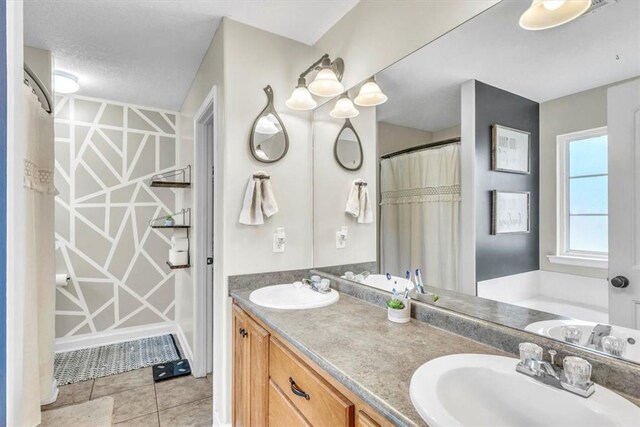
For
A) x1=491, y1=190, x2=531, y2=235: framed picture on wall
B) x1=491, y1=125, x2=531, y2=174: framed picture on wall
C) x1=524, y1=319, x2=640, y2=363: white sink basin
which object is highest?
x1=491, y1=125, x2=531, y2=174: framed picture on wall

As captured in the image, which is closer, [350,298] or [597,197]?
[597,197]

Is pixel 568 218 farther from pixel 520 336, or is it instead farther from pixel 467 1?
pixel 467 1

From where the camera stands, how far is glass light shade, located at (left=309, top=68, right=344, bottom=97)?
5.56ft

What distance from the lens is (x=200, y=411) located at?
2.19m

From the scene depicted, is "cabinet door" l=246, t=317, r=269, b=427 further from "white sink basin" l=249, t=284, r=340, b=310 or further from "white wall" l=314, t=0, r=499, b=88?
"white wall" l=314, t=0, r=499, b=88

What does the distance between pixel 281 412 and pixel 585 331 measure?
3.50 feet

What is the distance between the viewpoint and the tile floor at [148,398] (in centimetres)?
210

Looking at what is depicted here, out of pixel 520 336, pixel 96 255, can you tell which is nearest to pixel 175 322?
pixel 96 255

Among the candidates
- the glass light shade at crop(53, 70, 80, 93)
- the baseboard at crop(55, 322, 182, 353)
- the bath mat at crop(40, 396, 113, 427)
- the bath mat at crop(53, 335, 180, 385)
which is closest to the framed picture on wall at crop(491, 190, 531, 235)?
the bath mat at crop(40, 396, 113, 427)

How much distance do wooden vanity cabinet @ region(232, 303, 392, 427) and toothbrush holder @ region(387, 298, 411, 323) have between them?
0.43 metres

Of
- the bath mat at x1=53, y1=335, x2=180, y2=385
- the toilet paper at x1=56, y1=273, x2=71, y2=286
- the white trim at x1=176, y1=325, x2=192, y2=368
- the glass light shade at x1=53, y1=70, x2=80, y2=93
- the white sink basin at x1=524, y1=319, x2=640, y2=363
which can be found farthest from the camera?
the toilet paper at x1=56, y1=273, x2=71, y2=286

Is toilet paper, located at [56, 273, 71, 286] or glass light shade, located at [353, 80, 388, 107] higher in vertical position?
glass light shade, located at [353, 80, 388, 107]

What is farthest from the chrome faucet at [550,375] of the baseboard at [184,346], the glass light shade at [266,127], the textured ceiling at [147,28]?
the baseboard at [184,346]

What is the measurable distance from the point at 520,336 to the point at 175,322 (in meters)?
3.51
